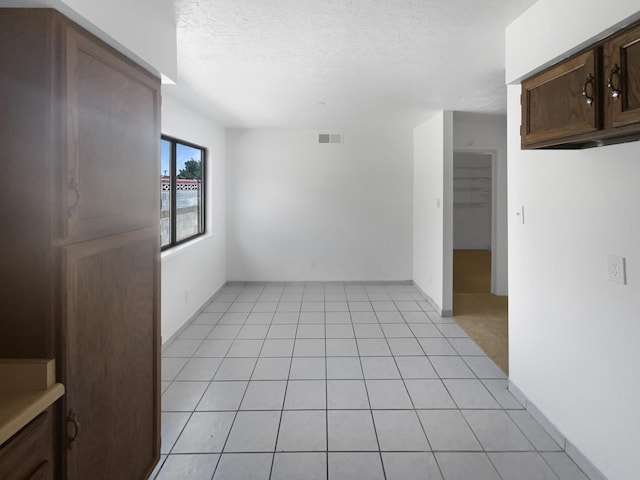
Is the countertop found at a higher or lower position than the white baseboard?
higher

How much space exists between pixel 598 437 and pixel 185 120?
4.37 meters

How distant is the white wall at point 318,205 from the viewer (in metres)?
6.07

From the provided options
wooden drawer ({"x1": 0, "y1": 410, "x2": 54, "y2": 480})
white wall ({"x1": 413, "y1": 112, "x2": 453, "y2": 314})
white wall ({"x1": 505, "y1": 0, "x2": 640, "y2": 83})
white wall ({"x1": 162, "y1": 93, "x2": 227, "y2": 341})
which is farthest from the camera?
white wall ({"x1": 413, "y1": 112, "x2": 453, "y2": 314})

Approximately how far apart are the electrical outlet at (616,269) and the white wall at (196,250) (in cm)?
335

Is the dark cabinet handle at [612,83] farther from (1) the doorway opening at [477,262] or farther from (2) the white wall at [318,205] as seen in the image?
(2) the white wall at [318,205]

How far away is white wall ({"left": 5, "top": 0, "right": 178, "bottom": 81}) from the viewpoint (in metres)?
1.28

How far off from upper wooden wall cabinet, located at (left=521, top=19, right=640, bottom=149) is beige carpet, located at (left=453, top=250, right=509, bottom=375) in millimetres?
2071

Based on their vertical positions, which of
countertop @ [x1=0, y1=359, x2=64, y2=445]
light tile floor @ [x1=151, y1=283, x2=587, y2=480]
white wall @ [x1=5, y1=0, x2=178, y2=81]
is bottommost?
light tile floor @ [x1=151, y1=283, x2=587, y2=480]

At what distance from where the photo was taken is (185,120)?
14.0 ft

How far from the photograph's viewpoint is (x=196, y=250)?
15.3 ft

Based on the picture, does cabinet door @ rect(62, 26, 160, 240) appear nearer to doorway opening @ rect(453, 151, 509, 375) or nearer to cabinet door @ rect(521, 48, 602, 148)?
cabinet door @ rect(521, 48, 602, 148)

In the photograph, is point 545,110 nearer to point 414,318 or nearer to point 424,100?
point 424,100

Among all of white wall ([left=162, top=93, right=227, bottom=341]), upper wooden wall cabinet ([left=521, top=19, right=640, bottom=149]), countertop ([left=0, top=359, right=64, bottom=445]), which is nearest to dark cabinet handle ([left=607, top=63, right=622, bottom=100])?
upper wooden wall cabinet ([left=521, top=19, right=640, bottom=149])

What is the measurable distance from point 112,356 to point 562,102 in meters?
2.32
